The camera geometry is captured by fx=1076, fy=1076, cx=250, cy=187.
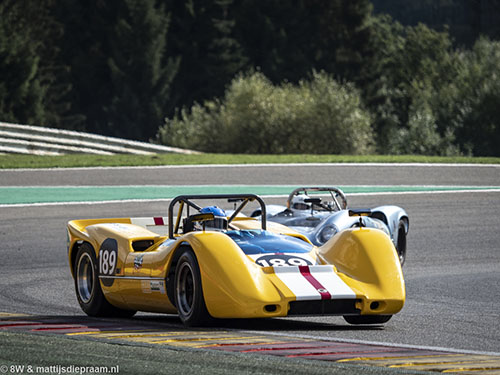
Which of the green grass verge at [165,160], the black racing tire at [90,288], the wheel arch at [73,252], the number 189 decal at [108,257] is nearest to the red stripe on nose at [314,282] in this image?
the number 189 decal at [108,257]

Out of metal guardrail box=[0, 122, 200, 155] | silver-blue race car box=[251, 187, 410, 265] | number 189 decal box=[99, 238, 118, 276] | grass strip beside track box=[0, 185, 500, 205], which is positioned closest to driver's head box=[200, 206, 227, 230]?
number 189 decal box=[99, 238, 118, 276]

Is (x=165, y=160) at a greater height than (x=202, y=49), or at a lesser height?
lesser

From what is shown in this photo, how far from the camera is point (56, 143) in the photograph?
31.9 metres

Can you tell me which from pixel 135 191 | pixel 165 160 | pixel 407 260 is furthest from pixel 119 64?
pixel 407 260

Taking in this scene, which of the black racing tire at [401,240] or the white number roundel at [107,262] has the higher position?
the white number roundel at [107,262]

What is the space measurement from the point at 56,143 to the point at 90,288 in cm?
2323

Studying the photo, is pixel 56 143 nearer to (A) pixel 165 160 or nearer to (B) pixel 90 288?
(A) pixel 165 160

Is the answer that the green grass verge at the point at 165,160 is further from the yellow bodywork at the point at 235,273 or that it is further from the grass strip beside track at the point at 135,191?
the yellow bodywork at the point at 235,273

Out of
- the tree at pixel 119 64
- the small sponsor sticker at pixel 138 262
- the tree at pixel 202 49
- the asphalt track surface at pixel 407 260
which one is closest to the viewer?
the asphalt track surface at pixel 407 260

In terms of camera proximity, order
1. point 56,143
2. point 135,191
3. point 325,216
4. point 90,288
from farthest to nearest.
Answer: point 56,143
point 135,191
point 325,216
point 90,288

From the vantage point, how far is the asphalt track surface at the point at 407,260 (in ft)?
25.3

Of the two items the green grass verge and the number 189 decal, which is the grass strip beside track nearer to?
the green grass verge

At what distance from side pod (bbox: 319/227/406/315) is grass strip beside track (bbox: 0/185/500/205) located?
12904 mm

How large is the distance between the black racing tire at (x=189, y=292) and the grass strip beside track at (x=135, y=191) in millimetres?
12933
